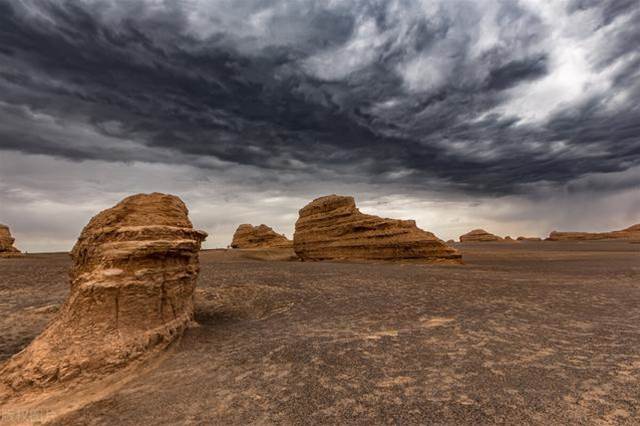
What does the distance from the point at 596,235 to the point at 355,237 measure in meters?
81.2

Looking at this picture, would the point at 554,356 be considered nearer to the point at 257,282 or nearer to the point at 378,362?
the point at 378,362

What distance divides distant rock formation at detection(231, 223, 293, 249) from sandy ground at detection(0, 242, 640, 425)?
46700 mm

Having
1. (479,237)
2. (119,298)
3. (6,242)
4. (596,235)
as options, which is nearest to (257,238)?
(6,242)

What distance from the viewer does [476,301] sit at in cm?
1156

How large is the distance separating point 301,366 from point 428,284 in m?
10.9

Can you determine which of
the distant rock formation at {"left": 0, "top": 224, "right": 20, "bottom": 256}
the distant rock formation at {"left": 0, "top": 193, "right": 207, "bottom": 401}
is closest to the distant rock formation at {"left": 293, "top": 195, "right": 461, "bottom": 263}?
the distant rock formation at {"left": 0, "top": 193, "right": 207, "bottom": 401}

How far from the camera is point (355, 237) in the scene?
32.2 metres

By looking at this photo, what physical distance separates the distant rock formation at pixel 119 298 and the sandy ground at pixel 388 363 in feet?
2.29

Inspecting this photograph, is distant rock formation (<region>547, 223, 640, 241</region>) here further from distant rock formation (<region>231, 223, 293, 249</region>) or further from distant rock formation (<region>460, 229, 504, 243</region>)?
distant rock formation (<region>231, 223, 293, 249</region>)

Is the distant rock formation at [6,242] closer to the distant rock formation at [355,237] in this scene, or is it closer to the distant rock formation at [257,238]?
the distant rock formation at [257,238]

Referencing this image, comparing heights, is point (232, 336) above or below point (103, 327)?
below

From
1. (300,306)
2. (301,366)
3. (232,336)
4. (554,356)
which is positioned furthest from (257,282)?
(554,356)

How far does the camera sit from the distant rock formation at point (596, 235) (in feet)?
260

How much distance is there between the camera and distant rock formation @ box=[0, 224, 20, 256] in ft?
125
